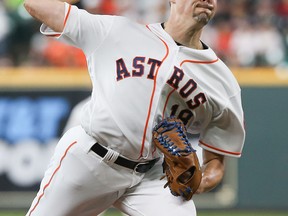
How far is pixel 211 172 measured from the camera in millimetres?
5062

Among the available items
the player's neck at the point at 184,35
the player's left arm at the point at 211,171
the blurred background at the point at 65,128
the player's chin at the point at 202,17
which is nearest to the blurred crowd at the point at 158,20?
the blurred background at the point at 65,128

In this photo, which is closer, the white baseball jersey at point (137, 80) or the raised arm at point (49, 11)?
the raised arm at point (49, 11)

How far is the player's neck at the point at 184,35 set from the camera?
489 cm

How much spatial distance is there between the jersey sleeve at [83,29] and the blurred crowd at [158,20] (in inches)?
252

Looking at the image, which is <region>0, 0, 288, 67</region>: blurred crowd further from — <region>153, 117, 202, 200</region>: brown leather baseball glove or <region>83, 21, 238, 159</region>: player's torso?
<region>153, 117, 202, 200</region>: brown leather baseball glove

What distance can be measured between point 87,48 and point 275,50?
7388mm

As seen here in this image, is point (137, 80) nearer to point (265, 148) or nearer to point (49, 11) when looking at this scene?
point (49, 11)

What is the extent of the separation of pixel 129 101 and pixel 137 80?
14cm

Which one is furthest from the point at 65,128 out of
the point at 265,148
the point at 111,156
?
the point at 111,156

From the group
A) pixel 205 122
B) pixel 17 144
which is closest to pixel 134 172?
pixel 205 122

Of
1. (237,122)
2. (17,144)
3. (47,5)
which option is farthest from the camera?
(17,144)

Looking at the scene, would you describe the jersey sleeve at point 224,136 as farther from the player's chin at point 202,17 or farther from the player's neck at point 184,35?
the player's chin at point 202,17

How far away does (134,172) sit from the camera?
4.88 meters

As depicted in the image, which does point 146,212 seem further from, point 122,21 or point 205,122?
point 122,21
